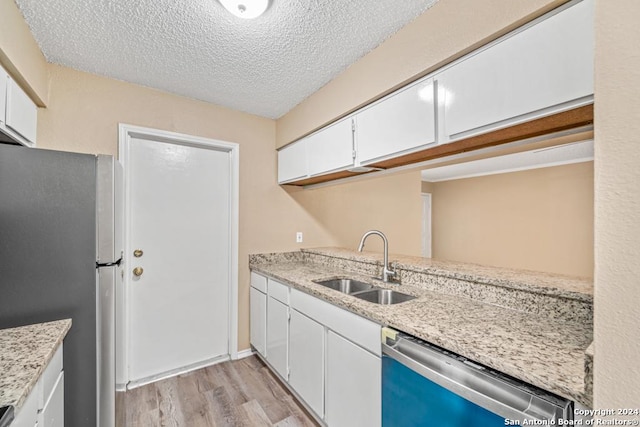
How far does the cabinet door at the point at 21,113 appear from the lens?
140cm

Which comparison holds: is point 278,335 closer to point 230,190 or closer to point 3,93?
point 230,190

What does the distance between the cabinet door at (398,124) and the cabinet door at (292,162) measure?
2.34 feet

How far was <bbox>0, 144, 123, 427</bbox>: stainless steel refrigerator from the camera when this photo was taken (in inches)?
45.7

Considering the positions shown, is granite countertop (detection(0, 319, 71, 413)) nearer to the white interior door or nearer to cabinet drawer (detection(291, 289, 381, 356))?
the white interior door

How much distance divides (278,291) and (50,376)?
1340mm

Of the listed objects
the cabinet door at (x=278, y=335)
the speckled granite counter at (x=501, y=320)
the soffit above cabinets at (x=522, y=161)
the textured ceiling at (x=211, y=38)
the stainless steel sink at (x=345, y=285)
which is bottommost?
the cabinet door at (x=278, y=335)

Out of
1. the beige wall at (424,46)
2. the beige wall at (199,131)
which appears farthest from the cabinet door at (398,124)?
the beige wall at (199,131)

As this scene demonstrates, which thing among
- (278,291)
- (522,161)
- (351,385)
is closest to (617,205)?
(351,385)

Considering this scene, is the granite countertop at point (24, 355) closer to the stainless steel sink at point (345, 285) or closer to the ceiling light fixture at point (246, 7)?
the stainless steel sink at point (345, 285)

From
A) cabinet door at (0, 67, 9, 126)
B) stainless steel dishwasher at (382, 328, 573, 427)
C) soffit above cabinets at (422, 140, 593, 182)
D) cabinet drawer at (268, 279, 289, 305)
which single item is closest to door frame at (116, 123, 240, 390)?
cabinet drawer at (268, 279, 289, 305)

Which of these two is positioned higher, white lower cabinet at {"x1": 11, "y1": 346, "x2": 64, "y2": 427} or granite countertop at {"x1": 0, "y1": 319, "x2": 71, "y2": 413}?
granite countertop at {"x1": 0, "y1": 319, "x2": 71, "y2": 413}

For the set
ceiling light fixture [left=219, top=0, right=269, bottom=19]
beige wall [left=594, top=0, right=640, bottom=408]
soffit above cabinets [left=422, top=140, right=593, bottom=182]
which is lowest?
beige wall [left=594, top=0, right=640, bottom=408]

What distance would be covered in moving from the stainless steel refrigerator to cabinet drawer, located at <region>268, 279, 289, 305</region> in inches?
41.2

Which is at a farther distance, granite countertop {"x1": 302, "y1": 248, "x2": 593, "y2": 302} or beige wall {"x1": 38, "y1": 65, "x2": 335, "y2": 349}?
beige wall {"x1": 38, "y1": 65, "x2": 335, "y2": 349}
